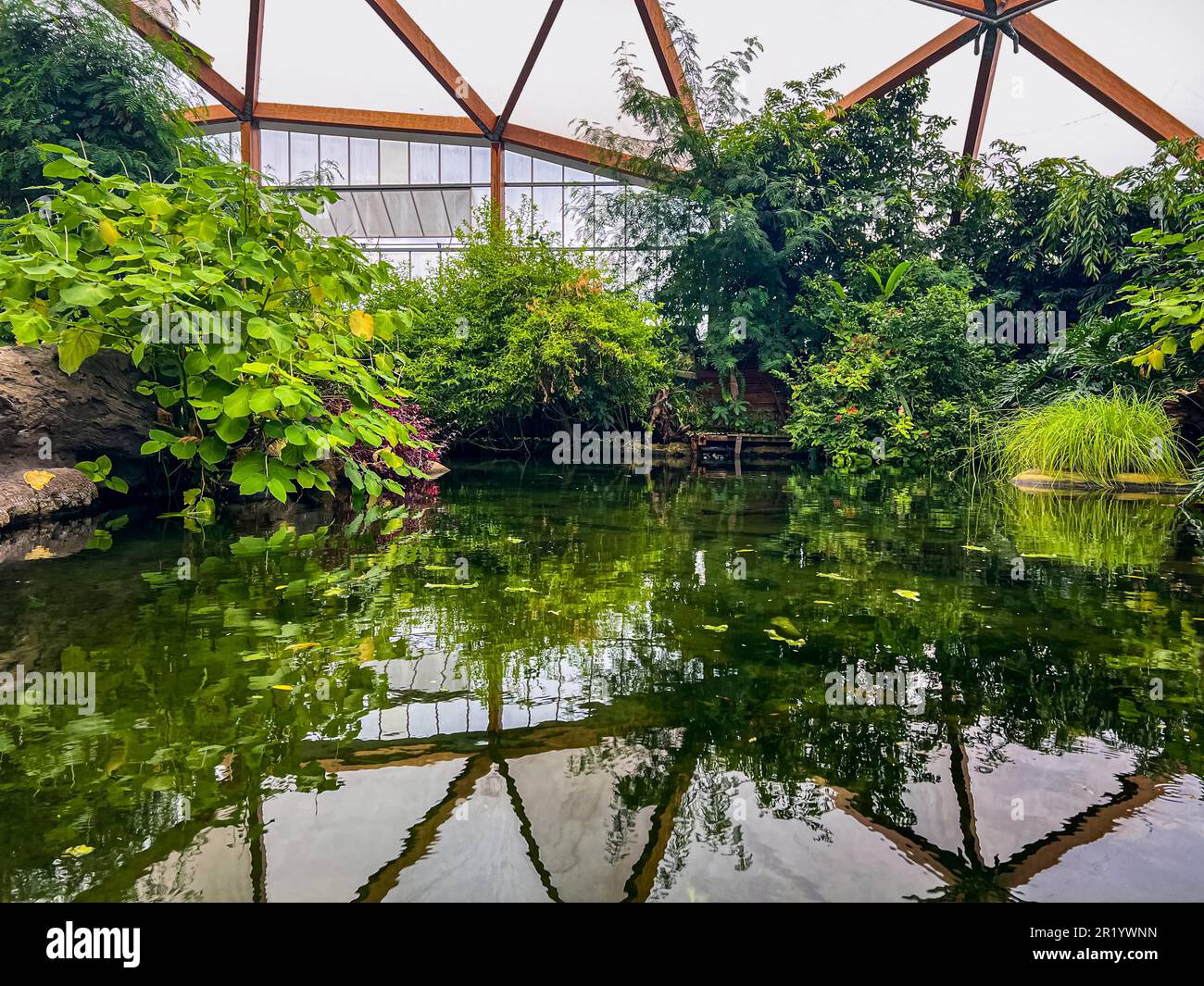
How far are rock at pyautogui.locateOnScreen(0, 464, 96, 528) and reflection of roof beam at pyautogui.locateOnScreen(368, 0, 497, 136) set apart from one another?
11.9 m

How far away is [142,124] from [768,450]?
10.6 meters

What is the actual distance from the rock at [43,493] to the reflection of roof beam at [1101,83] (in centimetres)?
1548

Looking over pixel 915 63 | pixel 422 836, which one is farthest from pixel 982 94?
pixel 422 836

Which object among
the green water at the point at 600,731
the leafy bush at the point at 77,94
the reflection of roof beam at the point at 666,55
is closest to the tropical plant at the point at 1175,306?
the green water at the point at 600,731

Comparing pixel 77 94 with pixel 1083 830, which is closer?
pixel 1083 830

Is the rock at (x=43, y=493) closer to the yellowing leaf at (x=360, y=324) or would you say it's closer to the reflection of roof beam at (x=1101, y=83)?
the yellowing leaf at (x=360, y=324)

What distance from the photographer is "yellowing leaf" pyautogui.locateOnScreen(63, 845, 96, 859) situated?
1.29m

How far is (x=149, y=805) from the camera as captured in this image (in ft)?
4.78

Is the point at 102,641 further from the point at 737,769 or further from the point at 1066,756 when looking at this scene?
the point at 1066,756

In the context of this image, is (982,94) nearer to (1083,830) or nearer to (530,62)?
(530,62)

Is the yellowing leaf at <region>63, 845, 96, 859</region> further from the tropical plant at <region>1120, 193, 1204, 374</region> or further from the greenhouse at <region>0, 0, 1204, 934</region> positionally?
the tropical plant at <region>1120, 193, 1204, 374</region>

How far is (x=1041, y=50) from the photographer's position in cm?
1322

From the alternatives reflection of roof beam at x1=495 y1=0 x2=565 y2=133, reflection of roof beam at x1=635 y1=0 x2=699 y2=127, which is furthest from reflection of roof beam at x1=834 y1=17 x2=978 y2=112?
reflection of roof beam at x1=495 y1=0 x2=565 y2=133

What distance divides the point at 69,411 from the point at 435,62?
41.9 feet
